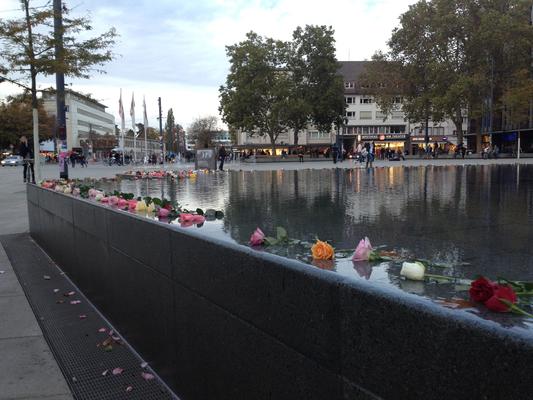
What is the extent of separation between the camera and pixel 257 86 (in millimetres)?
60312

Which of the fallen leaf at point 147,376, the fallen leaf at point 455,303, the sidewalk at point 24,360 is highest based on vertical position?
the fallen leaf at point 455,303

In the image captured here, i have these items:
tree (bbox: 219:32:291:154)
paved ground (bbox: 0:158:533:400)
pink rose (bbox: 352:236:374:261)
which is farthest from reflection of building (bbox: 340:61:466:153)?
pink rose (bbox: 352:236:374:261)

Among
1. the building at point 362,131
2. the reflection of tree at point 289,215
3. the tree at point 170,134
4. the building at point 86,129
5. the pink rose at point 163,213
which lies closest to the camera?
the pink rose at point 163,213

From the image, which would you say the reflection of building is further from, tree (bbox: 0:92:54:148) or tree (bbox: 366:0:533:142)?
tree (bbox: 0:92:54:148)

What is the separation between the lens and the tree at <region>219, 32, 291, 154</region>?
2381 inches

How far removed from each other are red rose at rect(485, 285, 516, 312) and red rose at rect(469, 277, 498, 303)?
0.02 m

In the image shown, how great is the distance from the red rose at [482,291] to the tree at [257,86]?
Result: 58.8m

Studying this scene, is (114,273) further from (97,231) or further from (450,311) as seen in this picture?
(450,311)

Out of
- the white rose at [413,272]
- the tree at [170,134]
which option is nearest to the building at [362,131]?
the tree at [170,134]

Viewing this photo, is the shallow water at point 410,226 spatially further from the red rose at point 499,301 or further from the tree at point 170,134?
the tree at point 170,134

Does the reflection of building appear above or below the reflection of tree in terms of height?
above

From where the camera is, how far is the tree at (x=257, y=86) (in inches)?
2381

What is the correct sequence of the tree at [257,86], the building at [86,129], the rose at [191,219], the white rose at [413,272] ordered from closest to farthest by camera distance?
the white rose at [413,272]
the rose at [191,219]
the tree at [257,86]
the building at [86,129]

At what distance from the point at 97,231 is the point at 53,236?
3050 millimetres
